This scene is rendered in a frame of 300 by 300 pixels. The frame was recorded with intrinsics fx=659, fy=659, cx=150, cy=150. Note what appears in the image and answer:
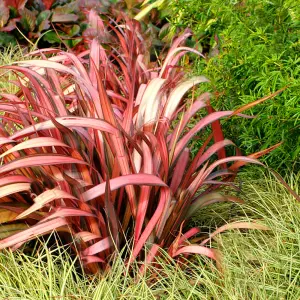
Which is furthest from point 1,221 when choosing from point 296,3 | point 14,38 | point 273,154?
point 14,38

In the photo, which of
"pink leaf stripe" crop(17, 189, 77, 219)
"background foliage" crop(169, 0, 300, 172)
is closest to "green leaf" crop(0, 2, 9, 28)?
"background foliage" crop(169, 0, 300, 172)

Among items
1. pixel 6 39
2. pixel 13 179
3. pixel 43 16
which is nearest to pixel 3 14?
pixel 6 39

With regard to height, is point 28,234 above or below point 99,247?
above

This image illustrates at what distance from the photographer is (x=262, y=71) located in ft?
8.95

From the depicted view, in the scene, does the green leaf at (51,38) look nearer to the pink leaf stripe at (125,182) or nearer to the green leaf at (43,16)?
the green leaf at (43,16)

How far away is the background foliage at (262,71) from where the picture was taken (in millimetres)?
2688

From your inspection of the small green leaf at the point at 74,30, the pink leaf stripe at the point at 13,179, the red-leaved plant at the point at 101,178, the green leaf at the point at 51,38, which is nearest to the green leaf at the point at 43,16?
the green leaf at the point at 51,38

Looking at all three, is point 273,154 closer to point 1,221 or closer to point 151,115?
point 151,115

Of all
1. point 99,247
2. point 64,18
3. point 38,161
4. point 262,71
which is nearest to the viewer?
point 38,161

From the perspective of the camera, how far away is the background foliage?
2.69 m

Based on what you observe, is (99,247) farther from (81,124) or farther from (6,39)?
(6,39)

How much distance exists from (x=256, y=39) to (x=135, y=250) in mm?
1165

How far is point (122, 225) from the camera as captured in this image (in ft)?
8.00

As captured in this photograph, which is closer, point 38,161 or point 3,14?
point 38,161
